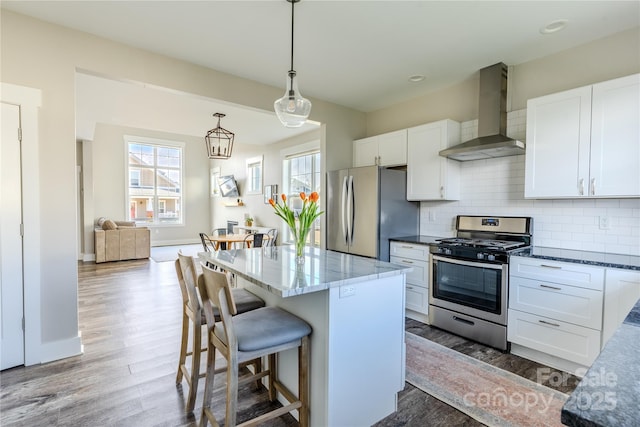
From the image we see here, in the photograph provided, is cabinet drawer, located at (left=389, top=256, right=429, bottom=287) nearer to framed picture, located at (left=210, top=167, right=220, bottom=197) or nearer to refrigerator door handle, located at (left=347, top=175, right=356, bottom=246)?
refrigerator door handle, located at (left=347, top=175, right=356, bottom=246)

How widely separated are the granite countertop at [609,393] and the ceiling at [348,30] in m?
2.38

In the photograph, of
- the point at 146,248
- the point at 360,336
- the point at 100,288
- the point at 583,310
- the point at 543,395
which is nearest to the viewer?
the point at 360,336

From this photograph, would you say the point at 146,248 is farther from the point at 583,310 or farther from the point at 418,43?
the point at 583,310

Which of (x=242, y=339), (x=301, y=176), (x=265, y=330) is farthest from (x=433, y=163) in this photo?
(x=301, y=176)

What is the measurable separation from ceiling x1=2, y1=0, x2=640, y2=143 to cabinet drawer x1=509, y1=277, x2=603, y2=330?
2102mm

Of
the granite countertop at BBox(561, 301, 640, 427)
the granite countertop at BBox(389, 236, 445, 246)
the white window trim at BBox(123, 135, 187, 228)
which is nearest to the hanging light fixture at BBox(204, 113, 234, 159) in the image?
the granite countertop at BBox(389, 236, 445, 246)

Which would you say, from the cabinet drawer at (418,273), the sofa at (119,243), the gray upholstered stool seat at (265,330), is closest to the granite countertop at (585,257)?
the cabinet drawer at (418,273)

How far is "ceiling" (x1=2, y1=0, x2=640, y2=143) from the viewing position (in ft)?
7.54

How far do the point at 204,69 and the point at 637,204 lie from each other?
13.5 ft

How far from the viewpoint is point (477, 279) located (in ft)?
9.55

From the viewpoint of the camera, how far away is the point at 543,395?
2150 mm

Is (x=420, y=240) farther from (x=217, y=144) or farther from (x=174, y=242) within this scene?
(x=174, y=242)

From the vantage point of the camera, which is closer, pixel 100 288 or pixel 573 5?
pixel 573 5

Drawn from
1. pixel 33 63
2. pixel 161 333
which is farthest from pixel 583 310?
pixel 33 63
